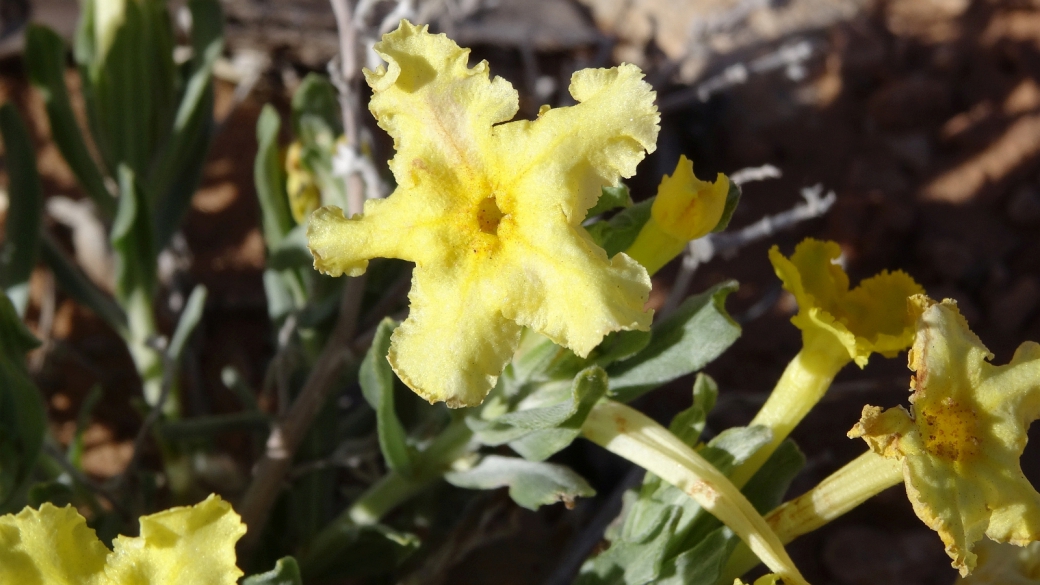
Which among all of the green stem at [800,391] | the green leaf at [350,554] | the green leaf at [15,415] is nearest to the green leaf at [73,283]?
the green leaf at [15,415]

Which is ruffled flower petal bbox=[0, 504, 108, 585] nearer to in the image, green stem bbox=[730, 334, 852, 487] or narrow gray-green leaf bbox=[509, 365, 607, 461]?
narrow gray-green leaf bbox=[509, 365, 607, 461]

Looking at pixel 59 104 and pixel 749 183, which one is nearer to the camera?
pixel 59 104

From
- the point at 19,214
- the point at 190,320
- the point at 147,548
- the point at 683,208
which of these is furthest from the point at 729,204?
the point at 19,214

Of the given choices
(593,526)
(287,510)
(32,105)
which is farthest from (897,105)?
(32,105)

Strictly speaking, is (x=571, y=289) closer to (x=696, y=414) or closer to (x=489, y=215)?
(x=489, y=215)

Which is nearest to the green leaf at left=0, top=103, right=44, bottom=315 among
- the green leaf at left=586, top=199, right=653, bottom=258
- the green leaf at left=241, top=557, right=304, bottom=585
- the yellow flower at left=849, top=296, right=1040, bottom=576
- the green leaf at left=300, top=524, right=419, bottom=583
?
the green leaf at left=300, top=524, right=419, bottom=583

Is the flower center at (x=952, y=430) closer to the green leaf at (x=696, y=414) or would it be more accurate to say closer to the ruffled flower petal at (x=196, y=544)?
the green leaf at (x=696, y=414)

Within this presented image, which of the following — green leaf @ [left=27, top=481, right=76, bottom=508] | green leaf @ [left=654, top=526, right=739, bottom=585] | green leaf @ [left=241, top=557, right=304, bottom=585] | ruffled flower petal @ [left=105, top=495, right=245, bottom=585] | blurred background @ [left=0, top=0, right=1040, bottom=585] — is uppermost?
ruffled flower petal @ [left=105, top=495, right=245, bottom=585]
